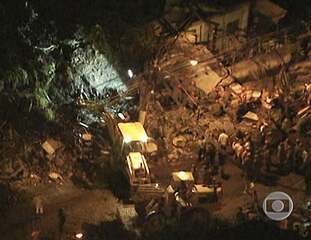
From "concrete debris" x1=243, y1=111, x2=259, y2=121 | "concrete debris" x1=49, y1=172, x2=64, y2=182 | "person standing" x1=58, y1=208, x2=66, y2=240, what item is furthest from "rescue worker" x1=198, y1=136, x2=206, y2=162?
"person standing" x1=58, y1=208, x2=66, y2=240

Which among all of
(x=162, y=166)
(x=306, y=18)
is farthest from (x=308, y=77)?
(x=162, y=166)

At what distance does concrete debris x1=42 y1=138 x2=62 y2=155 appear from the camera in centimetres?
1320

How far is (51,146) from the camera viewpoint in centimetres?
1333

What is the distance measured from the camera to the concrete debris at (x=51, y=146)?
43.3 feet

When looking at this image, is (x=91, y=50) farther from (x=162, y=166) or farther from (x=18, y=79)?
(x=162, y=166)

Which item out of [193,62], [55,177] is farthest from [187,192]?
[193,62]

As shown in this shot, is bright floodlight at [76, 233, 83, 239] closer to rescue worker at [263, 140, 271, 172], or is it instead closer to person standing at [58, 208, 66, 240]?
person standing at [58, 208, 66, 240]


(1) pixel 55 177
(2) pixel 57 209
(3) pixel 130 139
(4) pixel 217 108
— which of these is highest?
(4) pixel 217 108

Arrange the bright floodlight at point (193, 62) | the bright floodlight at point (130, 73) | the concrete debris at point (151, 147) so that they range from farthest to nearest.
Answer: the bright floodlight at point (193, 62) → the bright floodlight at point (130, 73) → the concrete debris at point (151, 147)

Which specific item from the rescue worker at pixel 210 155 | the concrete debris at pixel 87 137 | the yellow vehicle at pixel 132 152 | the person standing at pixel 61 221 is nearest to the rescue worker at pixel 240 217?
the yellow vehicle at pixel 132 152

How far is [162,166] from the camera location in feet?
43.7

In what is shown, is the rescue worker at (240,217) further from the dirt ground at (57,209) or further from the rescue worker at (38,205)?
the rescue worker at (38,205)

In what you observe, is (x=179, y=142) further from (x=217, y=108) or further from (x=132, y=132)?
(x=217, y=108)

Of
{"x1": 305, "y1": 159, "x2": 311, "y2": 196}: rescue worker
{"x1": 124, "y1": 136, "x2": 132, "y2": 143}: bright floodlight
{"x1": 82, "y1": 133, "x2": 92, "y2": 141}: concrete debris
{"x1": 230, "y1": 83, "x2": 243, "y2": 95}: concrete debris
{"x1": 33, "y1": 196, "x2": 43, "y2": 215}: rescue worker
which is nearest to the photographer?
{"x1": 33, "y1": 196, "x2": 43, "y2": 215}: rescue worker
